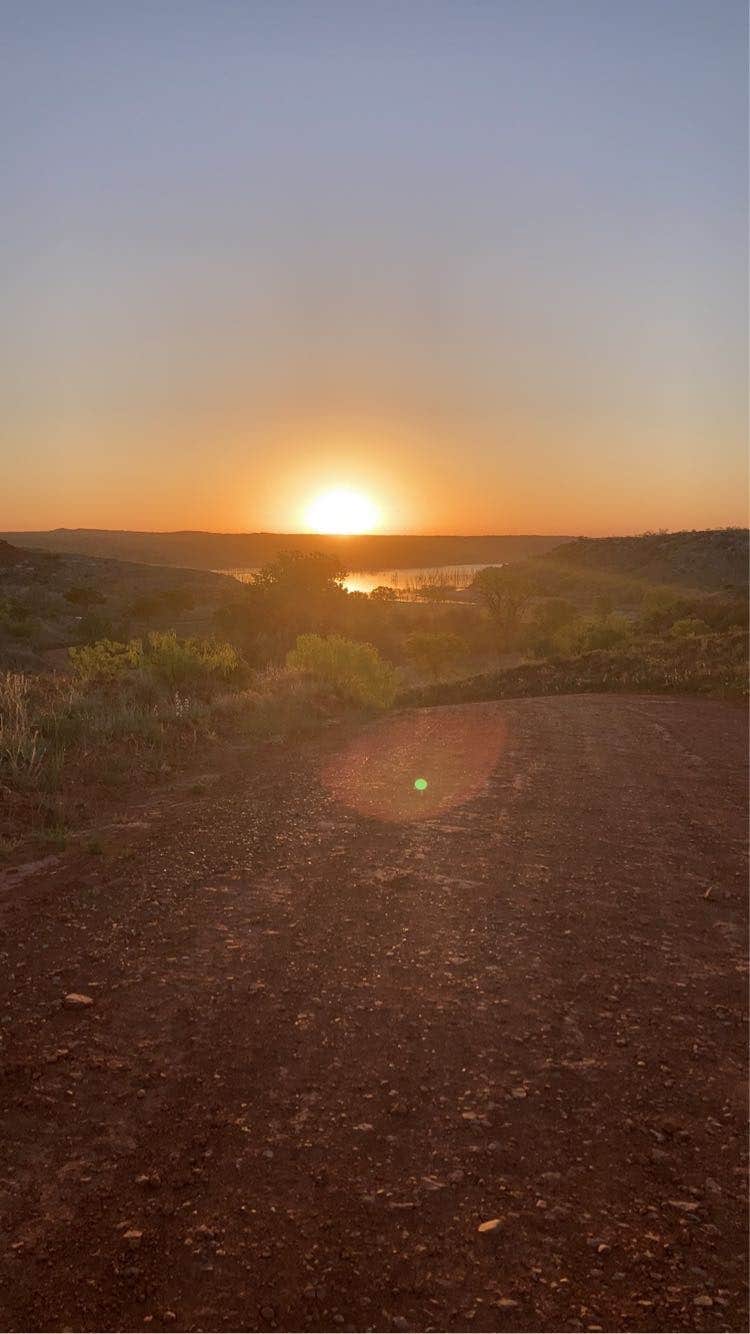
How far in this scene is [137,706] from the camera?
42.4 feet

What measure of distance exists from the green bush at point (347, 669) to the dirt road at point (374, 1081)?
8253 mm

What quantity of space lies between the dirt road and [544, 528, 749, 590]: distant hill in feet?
243

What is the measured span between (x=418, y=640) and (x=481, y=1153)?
3084 centimetres

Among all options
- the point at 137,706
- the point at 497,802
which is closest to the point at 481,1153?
the point at 497,802

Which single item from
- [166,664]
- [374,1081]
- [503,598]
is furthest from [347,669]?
[503,598]

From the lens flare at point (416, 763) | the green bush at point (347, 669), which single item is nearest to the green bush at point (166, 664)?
the green bush at point (347, 669)

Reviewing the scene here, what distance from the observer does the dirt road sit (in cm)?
320

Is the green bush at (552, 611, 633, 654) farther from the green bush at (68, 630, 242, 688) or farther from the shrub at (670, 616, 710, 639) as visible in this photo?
the green bush at (68, 630, 242, 688)

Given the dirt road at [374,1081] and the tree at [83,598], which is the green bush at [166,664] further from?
the tree at [83,598]

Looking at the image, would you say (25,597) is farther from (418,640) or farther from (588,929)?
(588,929)

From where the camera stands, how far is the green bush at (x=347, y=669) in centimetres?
1684

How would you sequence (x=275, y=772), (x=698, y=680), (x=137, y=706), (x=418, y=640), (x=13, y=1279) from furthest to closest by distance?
(x=418, y=640)
(x=698, y=680)
(x=137, y=706)
(x=275, y=772)
(x=13, y=1279)

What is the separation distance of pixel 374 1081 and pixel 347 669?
44.6 ft

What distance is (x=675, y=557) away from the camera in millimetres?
90625
